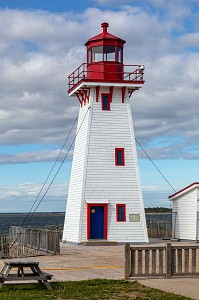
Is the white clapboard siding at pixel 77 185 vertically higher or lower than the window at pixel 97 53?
lower

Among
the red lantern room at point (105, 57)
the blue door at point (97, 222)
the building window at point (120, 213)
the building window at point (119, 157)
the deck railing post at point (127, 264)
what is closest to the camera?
the deck railing post at point (127, 264)

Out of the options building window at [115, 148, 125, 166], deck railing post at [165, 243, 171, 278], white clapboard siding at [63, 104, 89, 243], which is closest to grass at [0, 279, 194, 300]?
deck railing post at [165, 243, 171, 278]

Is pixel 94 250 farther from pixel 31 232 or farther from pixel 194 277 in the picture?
pixel 194 277

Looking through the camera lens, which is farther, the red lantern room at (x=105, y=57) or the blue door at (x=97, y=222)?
the red lantern room at (x=105, y=57)

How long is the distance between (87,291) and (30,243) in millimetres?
14092

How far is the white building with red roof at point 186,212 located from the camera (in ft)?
107

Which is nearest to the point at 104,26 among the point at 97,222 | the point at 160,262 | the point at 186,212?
the point at 97,222

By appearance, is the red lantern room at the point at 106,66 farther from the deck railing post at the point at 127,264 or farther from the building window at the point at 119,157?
the deck railing post at the point at 127,264

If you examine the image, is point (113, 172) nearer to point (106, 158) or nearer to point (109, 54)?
point (106, 158)

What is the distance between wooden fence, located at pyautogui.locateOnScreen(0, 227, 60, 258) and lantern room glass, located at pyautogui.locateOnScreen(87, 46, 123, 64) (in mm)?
9925

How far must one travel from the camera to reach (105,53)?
32.4 metres

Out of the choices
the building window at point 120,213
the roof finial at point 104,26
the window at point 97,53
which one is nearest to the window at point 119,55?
the window at point 97,53

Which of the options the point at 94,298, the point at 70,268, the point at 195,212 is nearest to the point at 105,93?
the point at 195,212

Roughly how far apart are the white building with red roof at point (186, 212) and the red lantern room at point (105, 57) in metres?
7.40
